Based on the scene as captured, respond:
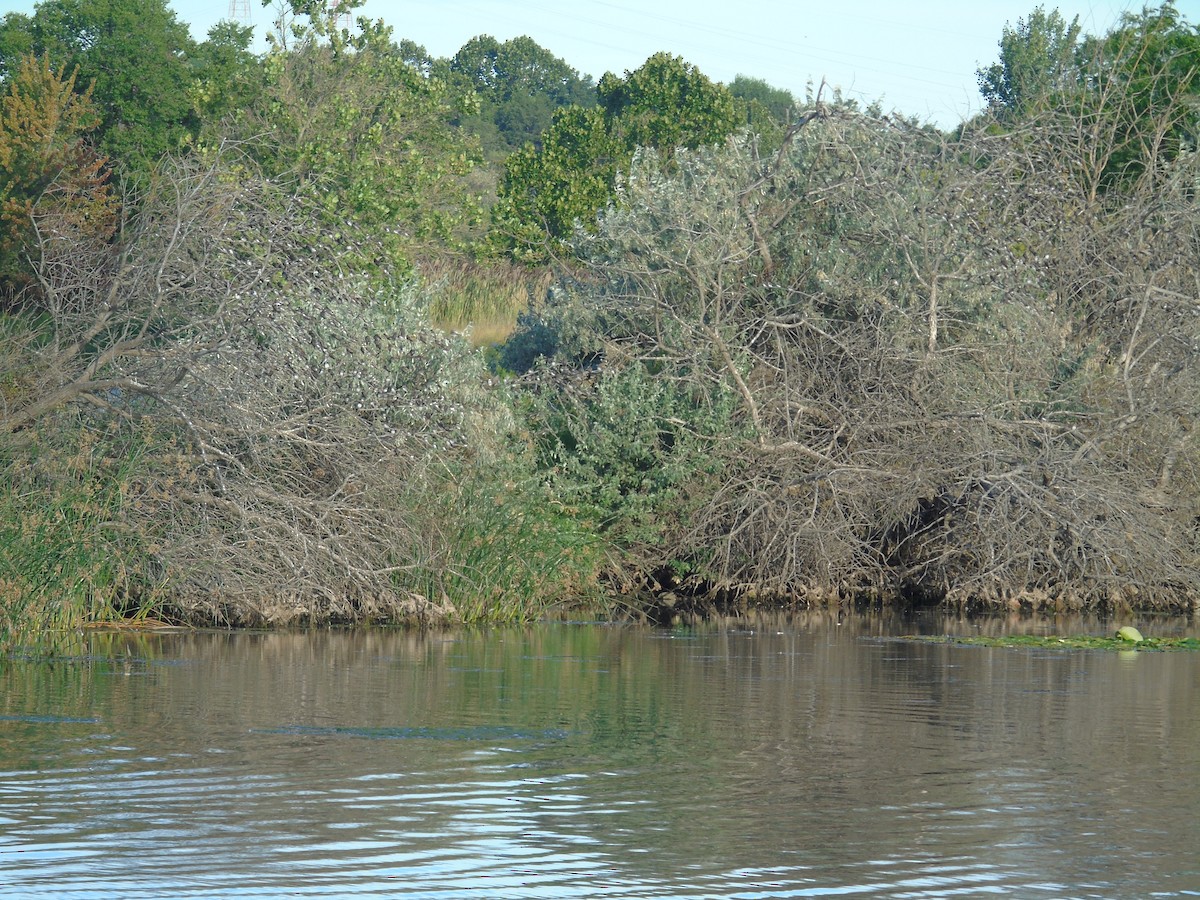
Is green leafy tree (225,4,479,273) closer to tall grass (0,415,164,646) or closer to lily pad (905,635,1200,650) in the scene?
tall grass (0,415,164,646)

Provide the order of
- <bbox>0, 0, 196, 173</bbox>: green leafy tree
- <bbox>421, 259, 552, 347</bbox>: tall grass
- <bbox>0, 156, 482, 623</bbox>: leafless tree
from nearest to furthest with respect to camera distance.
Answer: <bbox>0, 156, 482, 623</bbox>: leafless tree < <bbox>421, 259, 552, 347</bbox>: tall grass < <bbox>0, 0, 196, 173</bbox>: green leafy tree

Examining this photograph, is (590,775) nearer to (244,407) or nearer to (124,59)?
(244,407)

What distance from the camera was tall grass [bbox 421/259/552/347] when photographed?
35150 millimetres

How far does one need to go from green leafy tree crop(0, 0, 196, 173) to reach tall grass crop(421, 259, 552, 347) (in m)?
8.22

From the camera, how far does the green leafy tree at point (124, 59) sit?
44.5 meters

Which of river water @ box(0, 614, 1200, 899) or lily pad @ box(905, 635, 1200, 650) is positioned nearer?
river water @ box(0, 614, 1200, 899)

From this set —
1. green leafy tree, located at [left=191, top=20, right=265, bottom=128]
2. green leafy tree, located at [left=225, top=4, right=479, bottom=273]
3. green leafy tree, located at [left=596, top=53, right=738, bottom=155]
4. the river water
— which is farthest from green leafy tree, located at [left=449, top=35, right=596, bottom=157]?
the river water

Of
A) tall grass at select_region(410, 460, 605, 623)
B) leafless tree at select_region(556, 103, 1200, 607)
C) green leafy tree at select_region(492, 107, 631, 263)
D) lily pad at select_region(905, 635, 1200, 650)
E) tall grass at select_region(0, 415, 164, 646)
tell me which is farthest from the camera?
green leafy tree at select_region(492, 107, 631, 263)

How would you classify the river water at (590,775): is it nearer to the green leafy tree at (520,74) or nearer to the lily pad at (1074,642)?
the lily pad at (1074,642)

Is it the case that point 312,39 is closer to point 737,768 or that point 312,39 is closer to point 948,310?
point 948,310

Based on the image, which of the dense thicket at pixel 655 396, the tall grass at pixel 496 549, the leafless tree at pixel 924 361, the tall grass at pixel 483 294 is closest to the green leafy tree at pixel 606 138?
the tall grass at pixel 483 294

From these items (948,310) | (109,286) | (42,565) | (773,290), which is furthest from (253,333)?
(948,310)

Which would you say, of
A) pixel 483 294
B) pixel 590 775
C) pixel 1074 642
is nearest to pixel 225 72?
pixel 483 294

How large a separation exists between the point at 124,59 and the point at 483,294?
52.4ft
